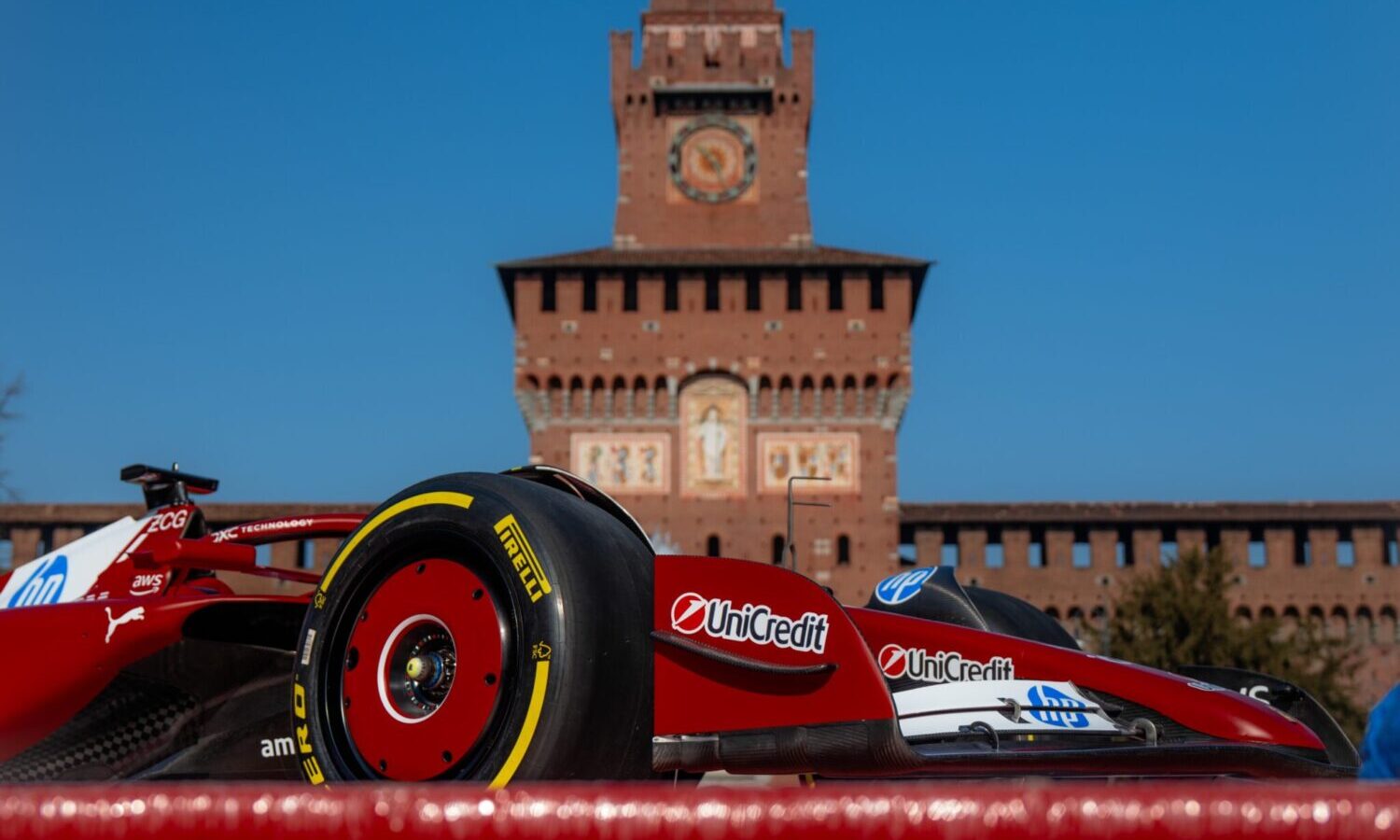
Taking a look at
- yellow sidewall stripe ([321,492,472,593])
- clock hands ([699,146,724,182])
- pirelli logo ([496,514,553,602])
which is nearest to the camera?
pirelli logo ([496,514,553,602])

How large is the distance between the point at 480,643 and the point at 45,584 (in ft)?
10.5

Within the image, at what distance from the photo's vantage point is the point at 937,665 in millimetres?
4484

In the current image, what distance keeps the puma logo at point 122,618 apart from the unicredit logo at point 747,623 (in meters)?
1.99

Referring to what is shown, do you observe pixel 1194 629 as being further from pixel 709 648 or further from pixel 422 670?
pixel 422 670

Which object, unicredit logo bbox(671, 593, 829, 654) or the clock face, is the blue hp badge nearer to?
unicredit logo bbox(671, 593, 829, 654)

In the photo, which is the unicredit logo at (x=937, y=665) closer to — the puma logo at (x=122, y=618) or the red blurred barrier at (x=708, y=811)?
the puma logo at (x=122, y=618)

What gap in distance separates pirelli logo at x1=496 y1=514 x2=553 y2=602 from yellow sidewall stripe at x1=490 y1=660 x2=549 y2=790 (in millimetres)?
202

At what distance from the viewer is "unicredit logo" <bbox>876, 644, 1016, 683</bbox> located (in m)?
4.45

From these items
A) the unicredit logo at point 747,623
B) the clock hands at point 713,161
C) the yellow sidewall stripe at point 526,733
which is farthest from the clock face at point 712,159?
the yellow sidewall stripe at point 526,733

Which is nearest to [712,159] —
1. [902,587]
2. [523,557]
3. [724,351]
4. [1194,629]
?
[724,351]

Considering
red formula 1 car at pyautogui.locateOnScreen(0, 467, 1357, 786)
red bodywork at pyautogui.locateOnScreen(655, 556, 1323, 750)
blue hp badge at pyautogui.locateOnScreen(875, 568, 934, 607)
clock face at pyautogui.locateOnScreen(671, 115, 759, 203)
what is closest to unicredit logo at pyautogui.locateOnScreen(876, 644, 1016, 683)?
red formula 1 car at pyautogui.locateOnScreen(0, 467, 1357, 786)

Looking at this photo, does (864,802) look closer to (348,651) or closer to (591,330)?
(348,651)

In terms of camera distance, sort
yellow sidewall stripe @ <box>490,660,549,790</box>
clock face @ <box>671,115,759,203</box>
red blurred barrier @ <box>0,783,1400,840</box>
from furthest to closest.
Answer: clock face @ <box>671,115,759,203</box> < yellow sidewall stripe @ <box>490,660,549,790</box> < red blurred barrier @ <box>0,783,1400,840</box>

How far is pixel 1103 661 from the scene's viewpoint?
445 cm
